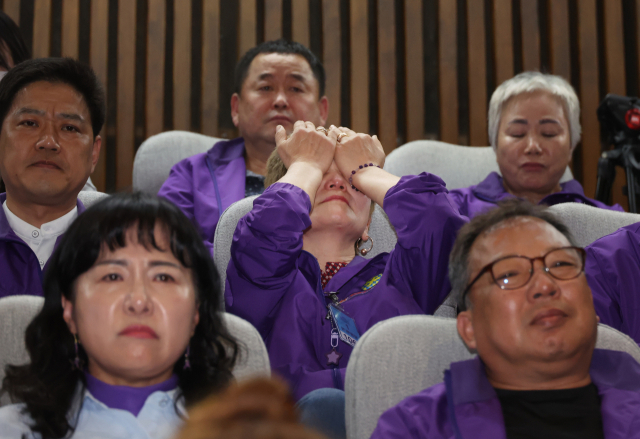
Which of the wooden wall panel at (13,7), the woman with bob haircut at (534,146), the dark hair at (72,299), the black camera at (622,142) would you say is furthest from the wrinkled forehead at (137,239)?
the wooden wall panel at (13,7)

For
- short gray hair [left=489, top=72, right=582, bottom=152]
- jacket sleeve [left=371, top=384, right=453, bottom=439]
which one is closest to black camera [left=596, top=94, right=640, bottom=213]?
short gray hair [left=489, top=72, right=582, bottom=152]

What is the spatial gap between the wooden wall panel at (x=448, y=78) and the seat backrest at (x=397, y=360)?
7.72 feet

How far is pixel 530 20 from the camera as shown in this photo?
3.73 meters

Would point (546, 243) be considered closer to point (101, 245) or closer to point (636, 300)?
point (636, 300)

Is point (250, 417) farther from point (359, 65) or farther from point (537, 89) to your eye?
point (359, 65)

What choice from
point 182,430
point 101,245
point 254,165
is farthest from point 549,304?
point 254,165

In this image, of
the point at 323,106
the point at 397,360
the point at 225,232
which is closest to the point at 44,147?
the point at 225,232

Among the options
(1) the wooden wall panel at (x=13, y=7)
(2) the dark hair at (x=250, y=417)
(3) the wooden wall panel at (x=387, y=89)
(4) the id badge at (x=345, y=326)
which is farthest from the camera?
(3) the wooden wall panel at (x=387, y=89)

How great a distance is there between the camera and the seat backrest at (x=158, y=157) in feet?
9.69

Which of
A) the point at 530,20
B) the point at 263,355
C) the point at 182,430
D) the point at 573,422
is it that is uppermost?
the point at 530,20

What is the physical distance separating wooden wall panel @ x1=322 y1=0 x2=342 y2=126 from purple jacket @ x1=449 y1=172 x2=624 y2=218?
111cm

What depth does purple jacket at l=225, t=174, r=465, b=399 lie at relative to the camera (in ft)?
5.44

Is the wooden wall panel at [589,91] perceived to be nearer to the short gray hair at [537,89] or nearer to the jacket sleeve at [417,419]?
the short gray hair at [537,89]

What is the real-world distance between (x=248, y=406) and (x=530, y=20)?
367cm
